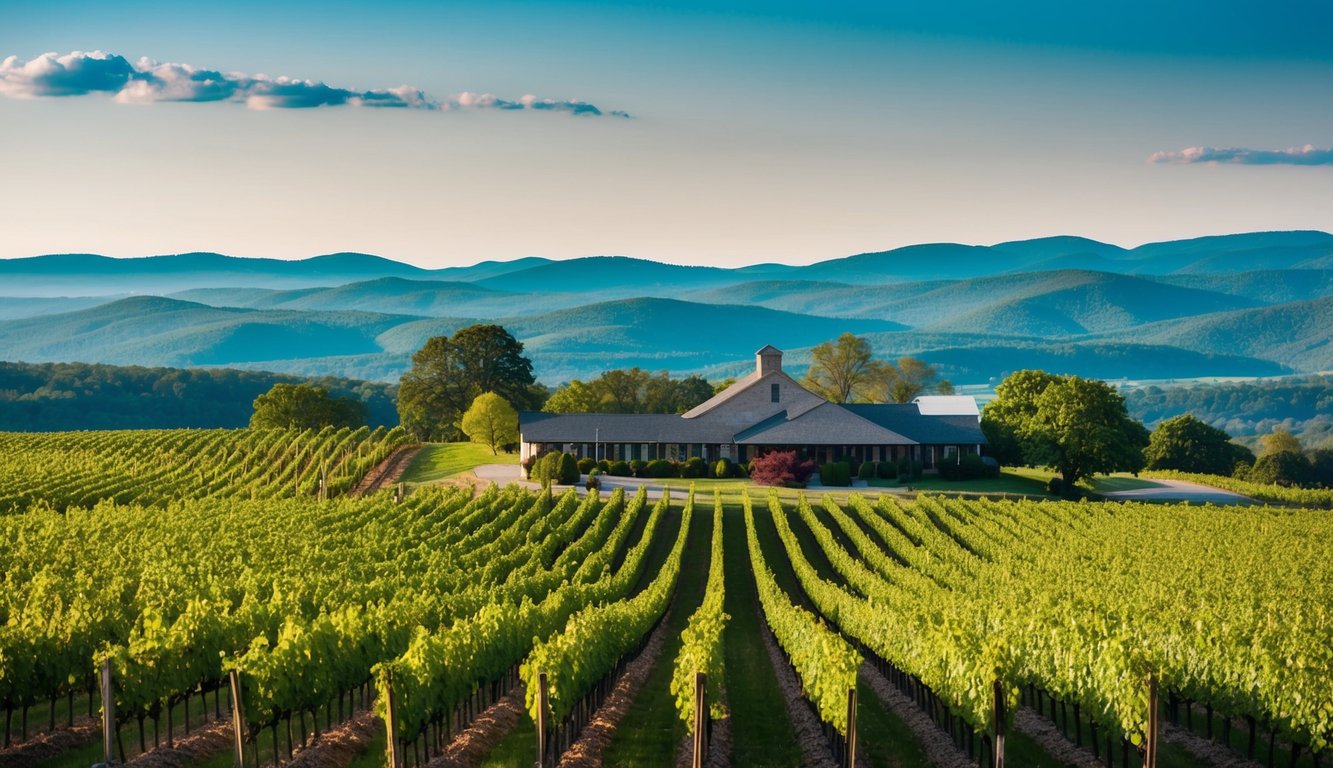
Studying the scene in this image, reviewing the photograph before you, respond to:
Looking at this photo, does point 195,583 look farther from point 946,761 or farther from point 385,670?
point 946,761

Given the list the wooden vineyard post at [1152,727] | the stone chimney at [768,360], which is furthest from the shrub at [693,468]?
the wooden vineyard post at [1152,727]

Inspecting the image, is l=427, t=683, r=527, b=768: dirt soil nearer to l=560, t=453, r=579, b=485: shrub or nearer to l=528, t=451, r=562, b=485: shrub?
l=528, t=451, r=562, b=485: shrub

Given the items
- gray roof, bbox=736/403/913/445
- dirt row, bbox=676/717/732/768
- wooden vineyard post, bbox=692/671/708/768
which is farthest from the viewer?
gray roof, bbox=736/403/913/445

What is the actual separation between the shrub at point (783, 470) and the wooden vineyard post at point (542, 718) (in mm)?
45915

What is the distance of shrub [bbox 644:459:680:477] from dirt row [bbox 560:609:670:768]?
3551cm

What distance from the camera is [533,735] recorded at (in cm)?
2017

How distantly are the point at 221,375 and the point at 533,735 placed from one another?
15518cm

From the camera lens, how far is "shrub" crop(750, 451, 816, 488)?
206 ft

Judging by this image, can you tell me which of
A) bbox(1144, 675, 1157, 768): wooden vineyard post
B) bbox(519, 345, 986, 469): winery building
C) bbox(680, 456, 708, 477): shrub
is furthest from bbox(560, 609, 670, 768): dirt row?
bbox(519, 345, 986, 469): winery building

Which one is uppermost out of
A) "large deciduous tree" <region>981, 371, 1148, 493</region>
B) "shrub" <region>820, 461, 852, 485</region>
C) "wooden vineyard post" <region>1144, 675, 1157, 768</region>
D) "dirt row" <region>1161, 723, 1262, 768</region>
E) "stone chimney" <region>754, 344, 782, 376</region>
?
"stone chimney" <region>754, 344, 782, 376</region>

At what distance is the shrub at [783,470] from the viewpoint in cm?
6294

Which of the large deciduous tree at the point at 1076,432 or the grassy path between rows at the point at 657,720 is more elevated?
Result: the large deciduous tree at the point at 1076,432

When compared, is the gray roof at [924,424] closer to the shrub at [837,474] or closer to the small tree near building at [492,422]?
the shrub at [837,474]

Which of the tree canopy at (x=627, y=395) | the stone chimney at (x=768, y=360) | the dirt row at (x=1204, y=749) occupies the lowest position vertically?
the dirt row at (x=1204, y=749)
